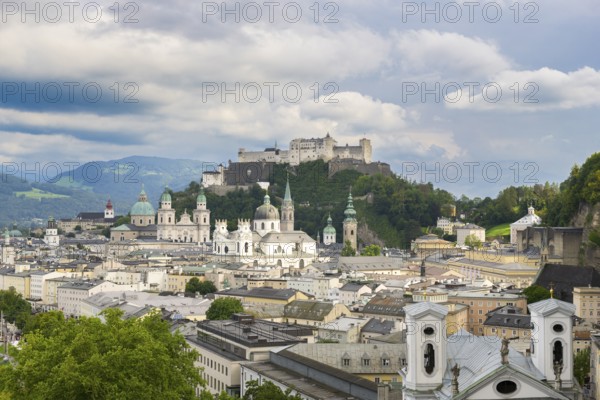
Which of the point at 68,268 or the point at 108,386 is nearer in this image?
the point at 108,386

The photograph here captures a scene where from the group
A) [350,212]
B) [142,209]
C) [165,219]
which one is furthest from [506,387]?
[142,209]

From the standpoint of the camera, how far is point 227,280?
94938 mm

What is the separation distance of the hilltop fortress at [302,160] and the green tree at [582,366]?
338ft

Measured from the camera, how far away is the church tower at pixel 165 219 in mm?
140625

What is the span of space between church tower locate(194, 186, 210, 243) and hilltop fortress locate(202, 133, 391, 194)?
9.22 m

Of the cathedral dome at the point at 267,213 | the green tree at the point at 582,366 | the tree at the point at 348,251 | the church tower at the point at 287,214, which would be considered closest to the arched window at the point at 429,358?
the green tree at the point at 582,366

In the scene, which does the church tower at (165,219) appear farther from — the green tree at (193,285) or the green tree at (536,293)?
the green tree at (536,293)

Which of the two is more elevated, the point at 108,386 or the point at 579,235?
the point at 579,235

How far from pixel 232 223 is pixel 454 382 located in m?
112

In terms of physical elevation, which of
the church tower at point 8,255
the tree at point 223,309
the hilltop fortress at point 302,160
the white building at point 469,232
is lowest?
the tree at point 223,309

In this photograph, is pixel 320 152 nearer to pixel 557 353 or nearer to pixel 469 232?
pixel 469 232

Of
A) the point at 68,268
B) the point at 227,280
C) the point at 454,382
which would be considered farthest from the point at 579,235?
the point at 68,268

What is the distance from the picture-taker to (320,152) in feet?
483

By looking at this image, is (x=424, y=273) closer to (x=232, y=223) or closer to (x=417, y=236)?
(x=417, y=236)
